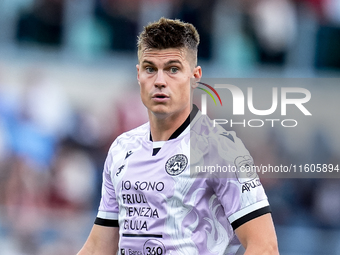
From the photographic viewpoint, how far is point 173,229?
284 cm

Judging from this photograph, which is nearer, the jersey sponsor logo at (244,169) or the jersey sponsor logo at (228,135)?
the jersey sponsor logo at (244,169)

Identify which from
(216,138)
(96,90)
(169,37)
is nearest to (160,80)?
(169,37)

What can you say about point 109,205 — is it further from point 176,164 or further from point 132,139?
point 176,164

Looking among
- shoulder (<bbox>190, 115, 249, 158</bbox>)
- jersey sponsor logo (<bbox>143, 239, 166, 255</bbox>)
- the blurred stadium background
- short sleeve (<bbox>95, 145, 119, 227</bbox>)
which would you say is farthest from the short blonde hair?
the blurred stadium background

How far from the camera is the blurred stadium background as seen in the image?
6.84 m

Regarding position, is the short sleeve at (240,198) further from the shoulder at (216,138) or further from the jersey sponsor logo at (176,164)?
the jersey sponsor logo at (176,164)

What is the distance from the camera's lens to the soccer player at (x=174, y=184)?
279cm

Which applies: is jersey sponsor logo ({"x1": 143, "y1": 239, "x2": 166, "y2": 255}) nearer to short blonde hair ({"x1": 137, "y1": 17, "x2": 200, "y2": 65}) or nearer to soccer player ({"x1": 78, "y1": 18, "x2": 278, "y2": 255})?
soccer player ({"x1": 78, "y1": 18, "x2": 278, "y2": 255})

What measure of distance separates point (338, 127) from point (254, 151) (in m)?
1.34

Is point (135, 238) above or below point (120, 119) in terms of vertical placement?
below

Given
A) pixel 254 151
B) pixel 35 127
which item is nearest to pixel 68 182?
pixel 35 127

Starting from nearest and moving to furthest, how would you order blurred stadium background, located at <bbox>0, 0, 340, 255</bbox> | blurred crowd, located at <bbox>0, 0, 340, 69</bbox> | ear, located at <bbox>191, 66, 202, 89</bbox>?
ear, located at <bbox>191, 66, 202, 89</bbox>, blurred stadium background, located at <bbox>0, 0, 340, 255</bbox>, blurred crowd, located at <bbox>0, 0, 340, 69</bbox>

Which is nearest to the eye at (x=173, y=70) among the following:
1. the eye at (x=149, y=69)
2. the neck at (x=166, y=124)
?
the eye at (x=149, y=69)

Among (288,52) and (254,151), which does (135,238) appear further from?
(288,52)
